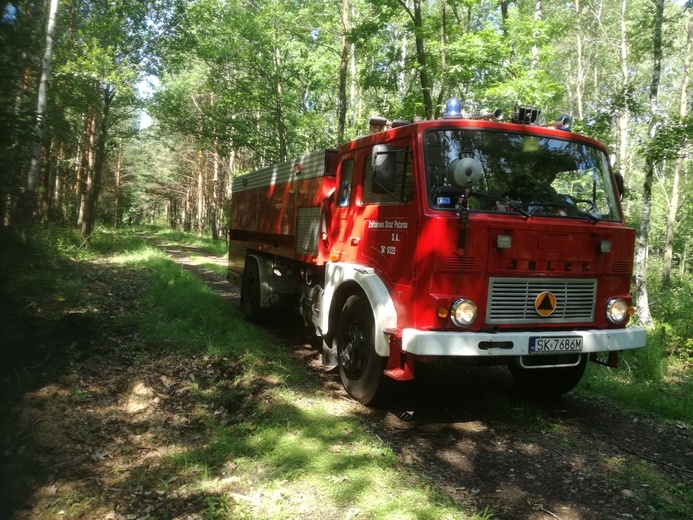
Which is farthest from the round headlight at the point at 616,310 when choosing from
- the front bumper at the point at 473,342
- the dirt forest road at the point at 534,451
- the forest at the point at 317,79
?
the forest at the point at 317,79

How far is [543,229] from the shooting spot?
436 cm

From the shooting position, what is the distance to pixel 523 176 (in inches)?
185

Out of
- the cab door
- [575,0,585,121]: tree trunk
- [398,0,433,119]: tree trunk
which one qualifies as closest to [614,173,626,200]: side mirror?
the cab door

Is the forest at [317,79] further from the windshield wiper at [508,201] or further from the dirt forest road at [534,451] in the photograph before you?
the windshield wiper at [508,201]

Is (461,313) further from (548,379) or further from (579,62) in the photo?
(579,62)

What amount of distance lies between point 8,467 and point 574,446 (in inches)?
186

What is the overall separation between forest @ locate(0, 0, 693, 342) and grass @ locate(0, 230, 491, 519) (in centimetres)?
173

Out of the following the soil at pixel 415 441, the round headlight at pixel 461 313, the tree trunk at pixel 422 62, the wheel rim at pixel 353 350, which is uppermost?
Answer: the tree trunk at pixel 422 62

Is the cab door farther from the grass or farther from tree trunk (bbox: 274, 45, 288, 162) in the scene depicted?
tree trunk (bbox: 274, 45, 288, 162)

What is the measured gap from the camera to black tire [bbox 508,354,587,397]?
5.32 metres

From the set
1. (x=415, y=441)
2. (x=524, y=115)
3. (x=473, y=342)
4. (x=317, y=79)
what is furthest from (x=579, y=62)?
(x=415, y=441)

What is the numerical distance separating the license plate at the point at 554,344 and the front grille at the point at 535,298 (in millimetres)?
205

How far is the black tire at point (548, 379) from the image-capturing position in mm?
5325

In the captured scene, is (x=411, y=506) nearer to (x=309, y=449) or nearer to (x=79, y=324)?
(x=309, y=449)
